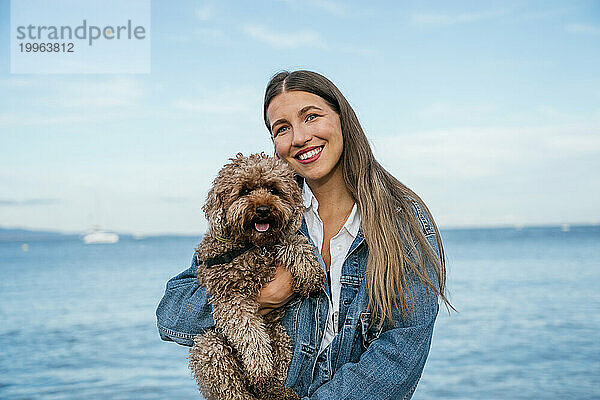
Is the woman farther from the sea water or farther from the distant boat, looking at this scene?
the distant boat

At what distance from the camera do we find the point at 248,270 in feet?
10.1

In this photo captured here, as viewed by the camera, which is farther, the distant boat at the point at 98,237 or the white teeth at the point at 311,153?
the distant boat at the point at 98,237

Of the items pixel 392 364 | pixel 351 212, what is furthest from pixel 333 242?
pixel 392 364

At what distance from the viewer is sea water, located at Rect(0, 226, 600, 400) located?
12297 mm

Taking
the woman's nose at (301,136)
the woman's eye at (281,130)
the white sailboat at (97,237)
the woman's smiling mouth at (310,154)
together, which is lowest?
the white sailboat at (97,237)

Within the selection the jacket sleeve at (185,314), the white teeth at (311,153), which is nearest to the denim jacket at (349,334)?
the jacket sleeve at (185,314)

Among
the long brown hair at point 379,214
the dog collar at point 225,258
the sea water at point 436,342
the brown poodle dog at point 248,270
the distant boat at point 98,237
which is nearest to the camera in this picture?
the long brown hair at point 379,214

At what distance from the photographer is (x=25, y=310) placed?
79.8 ft

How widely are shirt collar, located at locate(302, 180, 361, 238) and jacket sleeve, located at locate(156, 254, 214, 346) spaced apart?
0.73 m

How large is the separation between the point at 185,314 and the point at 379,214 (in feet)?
3.64

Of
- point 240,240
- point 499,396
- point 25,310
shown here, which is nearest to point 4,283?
point 25,310

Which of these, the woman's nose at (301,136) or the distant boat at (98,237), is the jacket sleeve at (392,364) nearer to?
the woman's nose at (301,136)

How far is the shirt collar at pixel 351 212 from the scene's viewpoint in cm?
312

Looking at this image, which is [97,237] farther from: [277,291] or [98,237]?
[277,291]
